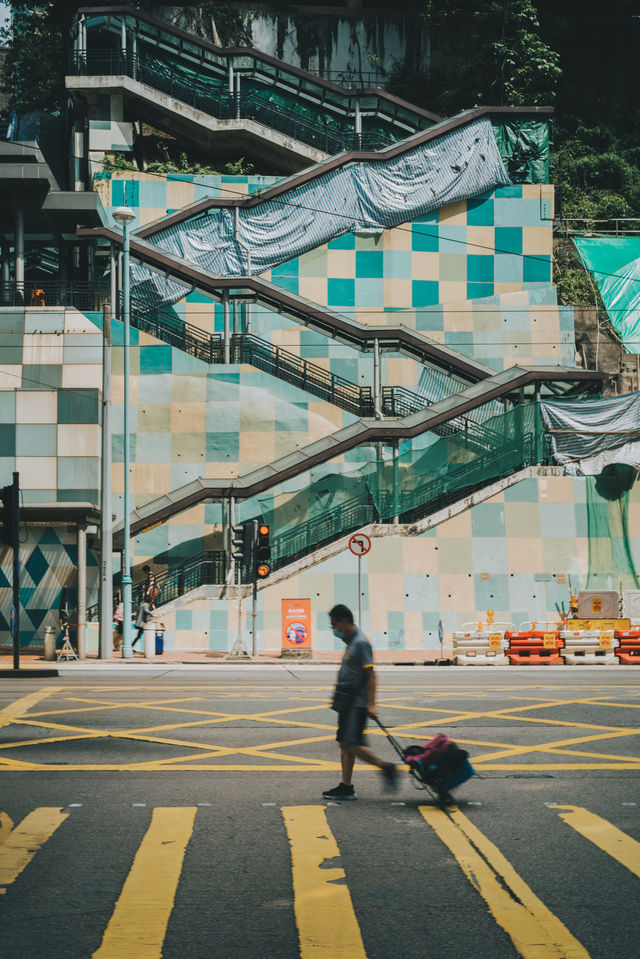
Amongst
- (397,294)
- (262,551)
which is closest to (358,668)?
(262,551)

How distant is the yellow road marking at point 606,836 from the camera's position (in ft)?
24.9

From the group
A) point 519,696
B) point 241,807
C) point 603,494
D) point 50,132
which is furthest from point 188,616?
point 50,132

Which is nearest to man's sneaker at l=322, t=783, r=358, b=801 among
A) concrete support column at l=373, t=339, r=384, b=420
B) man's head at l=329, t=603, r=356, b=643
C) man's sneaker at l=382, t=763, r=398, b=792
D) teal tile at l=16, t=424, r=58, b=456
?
man's sneaker at l=382, t=763, r=398, b=792

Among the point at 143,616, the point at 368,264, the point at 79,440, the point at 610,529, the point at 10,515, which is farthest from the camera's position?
the point at 368,264

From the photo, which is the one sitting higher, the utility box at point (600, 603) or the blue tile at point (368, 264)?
the blue tile at point (368, 264)

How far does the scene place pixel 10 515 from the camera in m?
22.5

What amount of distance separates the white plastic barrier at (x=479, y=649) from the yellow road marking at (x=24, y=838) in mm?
17710

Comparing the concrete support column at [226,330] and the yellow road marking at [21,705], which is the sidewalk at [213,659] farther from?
the concrete support column at [226,330]

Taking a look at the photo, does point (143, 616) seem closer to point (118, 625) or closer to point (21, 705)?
point (118, 625)

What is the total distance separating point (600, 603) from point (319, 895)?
77.3 feet

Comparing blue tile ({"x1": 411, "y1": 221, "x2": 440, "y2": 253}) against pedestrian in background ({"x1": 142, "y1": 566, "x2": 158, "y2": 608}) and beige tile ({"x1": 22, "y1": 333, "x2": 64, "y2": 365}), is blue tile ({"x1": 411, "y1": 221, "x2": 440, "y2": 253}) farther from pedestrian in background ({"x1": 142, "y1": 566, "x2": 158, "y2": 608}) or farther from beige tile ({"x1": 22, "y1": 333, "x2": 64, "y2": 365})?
pedestrian in background ({"x1": 142, "y1": 566, "x2": 158, "y2": 608})

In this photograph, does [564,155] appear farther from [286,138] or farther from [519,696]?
[519,696]

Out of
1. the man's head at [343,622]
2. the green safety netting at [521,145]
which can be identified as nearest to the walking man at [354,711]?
the man's head at [343,622]

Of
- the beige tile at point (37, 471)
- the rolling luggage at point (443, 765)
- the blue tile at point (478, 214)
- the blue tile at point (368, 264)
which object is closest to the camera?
the rolling luggage at point (443, 765)
